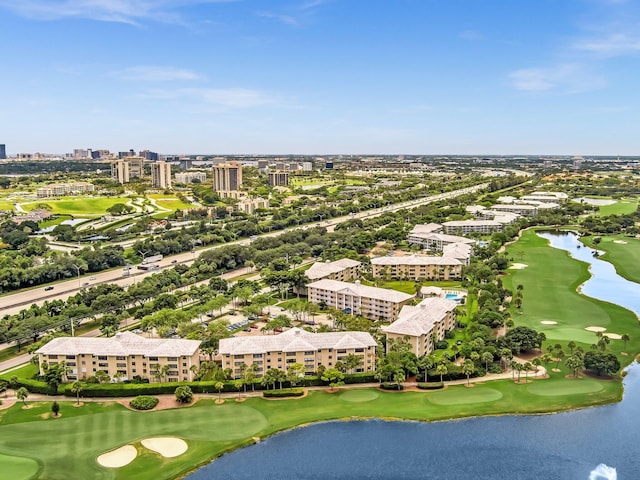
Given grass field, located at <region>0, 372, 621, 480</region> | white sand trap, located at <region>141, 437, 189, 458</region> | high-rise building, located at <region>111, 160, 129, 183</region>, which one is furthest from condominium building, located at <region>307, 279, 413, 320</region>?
high-rise building, located at <region>111, 160, 129, 183</region>

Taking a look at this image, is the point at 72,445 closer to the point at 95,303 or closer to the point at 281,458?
the point at 281,458

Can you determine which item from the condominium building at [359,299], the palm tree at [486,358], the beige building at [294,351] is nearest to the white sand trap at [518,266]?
the condominium building at [359,299]

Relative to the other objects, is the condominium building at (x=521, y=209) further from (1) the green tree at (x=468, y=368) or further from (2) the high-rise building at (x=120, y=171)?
(2) the high-rise building at (x=120, y=171)

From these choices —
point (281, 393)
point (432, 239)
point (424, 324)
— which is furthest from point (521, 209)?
point (281, 393)

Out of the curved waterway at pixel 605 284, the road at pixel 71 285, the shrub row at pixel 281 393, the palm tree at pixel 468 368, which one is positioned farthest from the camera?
the curved waterway at pixel 605 284

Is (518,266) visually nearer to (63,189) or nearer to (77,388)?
(77,388)

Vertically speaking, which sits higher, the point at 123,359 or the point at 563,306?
the point at 123,359
